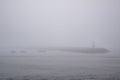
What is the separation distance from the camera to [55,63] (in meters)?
3.69

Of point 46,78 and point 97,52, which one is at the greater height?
point 97,52

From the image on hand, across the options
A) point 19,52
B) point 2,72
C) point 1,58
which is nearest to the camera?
point 2,72

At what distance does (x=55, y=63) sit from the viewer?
3689 millimetres

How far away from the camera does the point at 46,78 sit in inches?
115

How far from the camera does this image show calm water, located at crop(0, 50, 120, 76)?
328 cm

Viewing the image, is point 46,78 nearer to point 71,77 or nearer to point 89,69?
point 71,77

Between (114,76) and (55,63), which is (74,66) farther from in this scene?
(114,76)

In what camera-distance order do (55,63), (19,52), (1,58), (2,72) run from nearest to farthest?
1. (2,72)
2. (55,63)
3. (1,58)
4. (19,52)

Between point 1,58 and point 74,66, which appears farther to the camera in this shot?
point 1,58

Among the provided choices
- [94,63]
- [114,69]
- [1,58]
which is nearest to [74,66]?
[94,63]

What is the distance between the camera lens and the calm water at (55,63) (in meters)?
3.28

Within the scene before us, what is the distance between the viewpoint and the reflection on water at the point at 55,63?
3.26 meters

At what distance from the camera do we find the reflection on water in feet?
10.7

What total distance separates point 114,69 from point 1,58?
2189 millimetres
